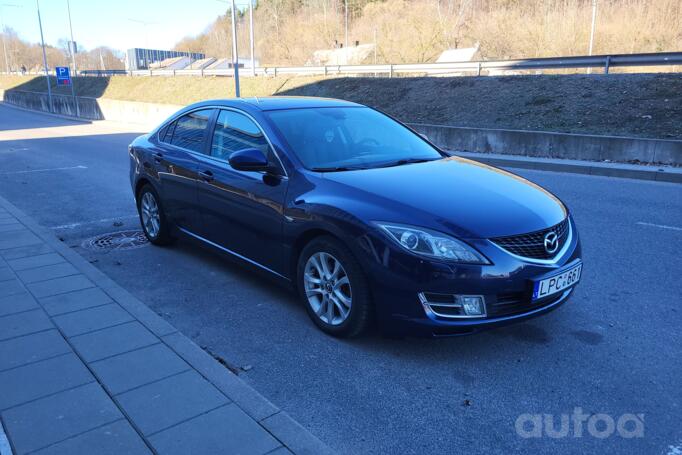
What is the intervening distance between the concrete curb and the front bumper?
328 inches

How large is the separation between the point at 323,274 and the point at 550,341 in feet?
5.27

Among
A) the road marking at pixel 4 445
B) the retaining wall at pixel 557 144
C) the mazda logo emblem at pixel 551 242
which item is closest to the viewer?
the road marking at pixel 4 445

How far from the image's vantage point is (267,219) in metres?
4.21

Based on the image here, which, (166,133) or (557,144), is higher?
(166,133)

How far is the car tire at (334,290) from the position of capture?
352 centimetres

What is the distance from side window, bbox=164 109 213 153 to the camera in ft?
17.0

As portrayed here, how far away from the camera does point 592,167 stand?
36.6 feet

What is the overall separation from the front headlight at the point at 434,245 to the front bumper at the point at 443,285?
39 millimetres

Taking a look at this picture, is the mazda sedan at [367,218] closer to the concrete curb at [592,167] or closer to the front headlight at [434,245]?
the front headlight at [434,245]

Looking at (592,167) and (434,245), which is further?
(592,167)

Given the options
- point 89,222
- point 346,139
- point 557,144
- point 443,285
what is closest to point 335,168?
point 346,139

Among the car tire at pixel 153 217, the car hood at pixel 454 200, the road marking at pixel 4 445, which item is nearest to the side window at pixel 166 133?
the car tire at pixel 153 217

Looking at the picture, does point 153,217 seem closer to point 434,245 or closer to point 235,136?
point 235,136

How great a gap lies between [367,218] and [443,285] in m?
0.63
